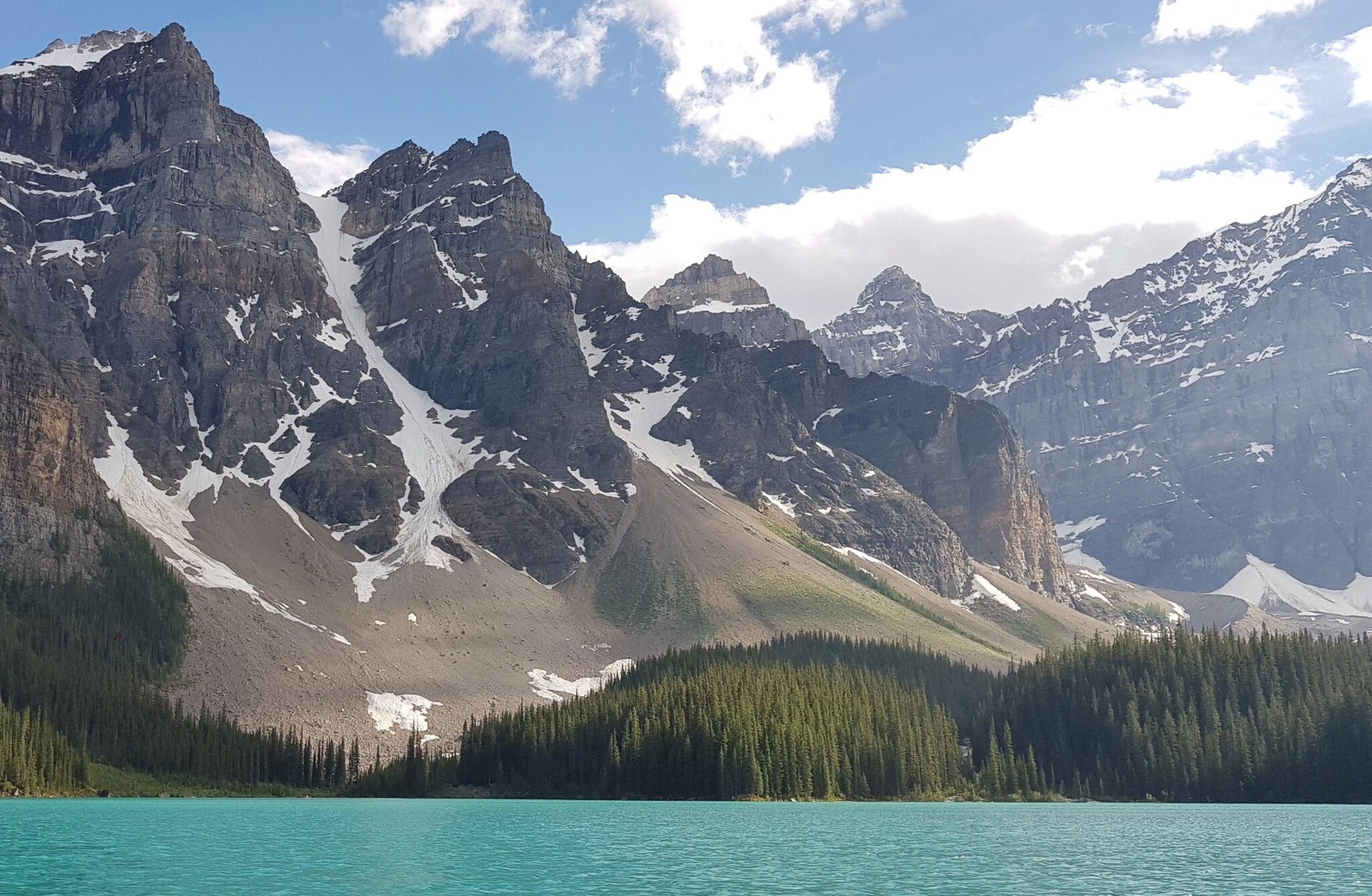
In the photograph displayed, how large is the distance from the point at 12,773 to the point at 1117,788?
139m

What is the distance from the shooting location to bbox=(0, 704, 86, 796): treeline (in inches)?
6309

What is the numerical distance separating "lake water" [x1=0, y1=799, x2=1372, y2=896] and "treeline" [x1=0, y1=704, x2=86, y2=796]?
38.1ft

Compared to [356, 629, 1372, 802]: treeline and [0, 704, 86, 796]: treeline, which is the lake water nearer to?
[0, 704, 86, 796]: treeline

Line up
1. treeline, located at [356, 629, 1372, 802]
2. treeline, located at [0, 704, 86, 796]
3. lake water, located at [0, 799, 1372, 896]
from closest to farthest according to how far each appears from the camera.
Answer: lake water, located at [0, 799, 1372, 896] < treeline, located at [0, 704, 86, 796] < treeline, located at [356, 629, 1372, 802]

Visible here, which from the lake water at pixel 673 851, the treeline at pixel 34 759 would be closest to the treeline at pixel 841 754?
the lake water at pixel 673 851

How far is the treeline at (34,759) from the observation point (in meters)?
160

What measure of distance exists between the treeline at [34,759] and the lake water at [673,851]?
11617mm

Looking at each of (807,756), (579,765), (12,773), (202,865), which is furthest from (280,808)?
(202,865)

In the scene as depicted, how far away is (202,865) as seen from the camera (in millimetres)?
82250

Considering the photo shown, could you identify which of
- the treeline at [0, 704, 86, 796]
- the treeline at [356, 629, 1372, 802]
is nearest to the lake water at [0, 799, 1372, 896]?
the treeline at [0, 704, 86, 796]

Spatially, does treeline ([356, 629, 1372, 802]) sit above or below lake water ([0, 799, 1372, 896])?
above

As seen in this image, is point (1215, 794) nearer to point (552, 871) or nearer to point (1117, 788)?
point (1117, 788)

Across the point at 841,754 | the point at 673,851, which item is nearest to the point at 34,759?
the point at 841,754

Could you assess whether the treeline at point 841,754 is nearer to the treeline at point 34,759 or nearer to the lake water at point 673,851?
the lake water at point 673,851
